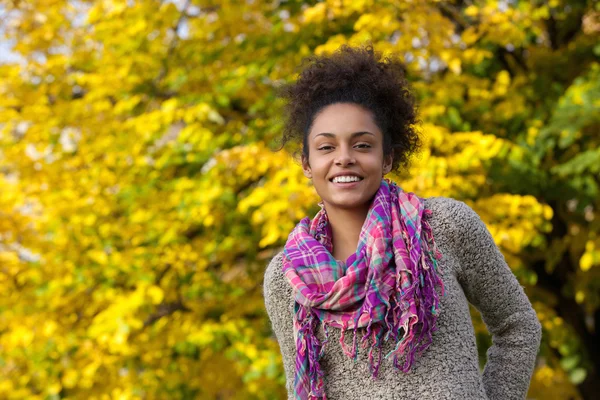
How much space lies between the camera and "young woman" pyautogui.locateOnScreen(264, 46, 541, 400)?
1.66 meters

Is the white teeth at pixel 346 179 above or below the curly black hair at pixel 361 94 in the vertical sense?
below

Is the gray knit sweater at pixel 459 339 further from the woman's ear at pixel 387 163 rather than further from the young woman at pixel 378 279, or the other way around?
the woman's ear at pixel 387 163

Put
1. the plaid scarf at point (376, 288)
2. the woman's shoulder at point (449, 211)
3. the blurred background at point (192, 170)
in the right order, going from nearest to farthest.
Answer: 1. the plaid scarf at point (376, 288)
2. the woman's shoulder at point (449, 211)
3. the blurred background at point (192, 170)

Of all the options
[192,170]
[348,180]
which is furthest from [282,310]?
[192,170]

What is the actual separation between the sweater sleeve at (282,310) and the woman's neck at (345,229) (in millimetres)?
139

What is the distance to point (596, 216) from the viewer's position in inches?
206

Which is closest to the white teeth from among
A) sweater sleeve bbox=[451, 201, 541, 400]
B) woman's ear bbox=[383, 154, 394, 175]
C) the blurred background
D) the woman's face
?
the woman's face

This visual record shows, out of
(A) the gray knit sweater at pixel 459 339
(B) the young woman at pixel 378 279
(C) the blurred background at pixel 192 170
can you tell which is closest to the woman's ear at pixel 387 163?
(B) the young woman at pixel 378 279

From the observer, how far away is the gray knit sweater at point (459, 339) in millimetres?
1675

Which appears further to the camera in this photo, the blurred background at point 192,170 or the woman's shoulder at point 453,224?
the blurred background at point 192,170

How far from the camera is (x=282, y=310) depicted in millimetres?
1840

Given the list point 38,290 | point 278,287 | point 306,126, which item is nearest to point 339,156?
point 306,126

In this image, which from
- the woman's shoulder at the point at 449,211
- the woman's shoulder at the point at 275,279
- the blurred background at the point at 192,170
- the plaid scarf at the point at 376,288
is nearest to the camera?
the plaid scarf at the point at 376,288

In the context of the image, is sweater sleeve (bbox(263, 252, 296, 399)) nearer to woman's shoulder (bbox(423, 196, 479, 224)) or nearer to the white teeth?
the white teeth
